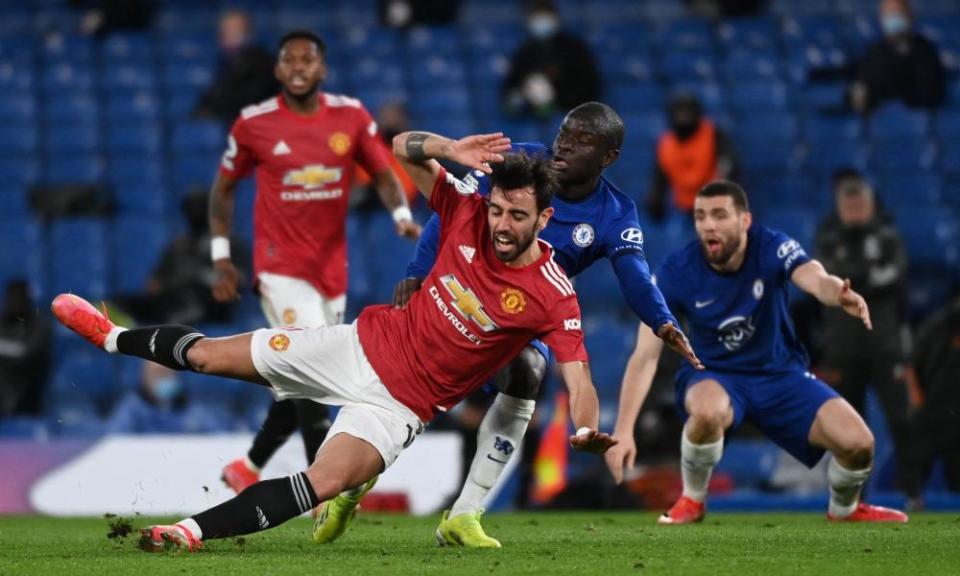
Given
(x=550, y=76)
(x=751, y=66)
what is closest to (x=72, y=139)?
(x=550, y=76)

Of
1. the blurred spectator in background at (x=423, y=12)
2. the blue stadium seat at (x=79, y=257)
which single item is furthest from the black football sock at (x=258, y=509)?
the blurred spectator in background at (x=423, y=12)

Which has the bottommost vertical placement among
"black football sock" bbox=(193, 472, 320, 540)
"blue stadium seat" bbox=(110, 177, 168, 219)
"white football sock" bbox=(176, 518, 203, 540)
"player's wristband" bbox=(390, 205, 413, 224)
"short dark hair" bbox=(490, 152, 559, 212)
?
"white football sock" bbox=(176, 518, 203, 540)

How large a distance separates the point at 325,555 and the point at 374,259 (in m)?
7.86

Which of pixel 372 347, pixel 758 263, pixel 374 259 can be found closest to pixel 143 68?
pixel 374 259

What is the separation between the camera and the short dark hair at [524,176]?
6238 mm

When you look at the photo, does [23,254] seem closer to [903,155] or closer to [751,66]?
[751,66]

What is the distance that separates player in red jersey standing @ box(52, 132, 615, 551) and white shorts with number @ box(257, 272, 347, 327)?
2.23 m

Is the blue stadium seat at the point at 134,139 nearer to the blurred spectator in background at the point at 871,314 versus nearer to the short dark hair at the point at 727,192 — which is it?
the blurred spectator in background at the point at 871,314

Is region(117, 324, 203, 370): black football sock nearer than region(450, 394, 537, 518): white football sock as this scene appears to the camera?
Yes

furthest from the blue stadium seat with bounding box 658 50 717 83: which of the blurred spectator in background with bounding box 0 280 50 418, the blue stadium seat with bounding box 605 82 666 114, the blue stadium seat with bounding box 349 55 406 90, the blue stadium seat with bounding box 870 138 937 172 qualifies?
the blurred spectator in background with bounding box 0 280 50 418

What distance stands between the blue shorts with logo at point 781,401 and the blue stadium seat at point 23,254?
24.2 ft

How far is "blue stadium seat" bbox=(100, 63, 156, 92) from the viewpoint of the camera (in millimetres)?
16641

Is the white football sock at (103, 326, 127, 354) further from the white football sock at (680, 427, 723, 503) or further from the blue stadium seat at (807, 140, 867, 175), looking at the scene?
the blue stadium seat at (807, 140, 867, 175)

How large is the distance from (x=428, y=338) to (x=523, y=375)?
0.70 metres
